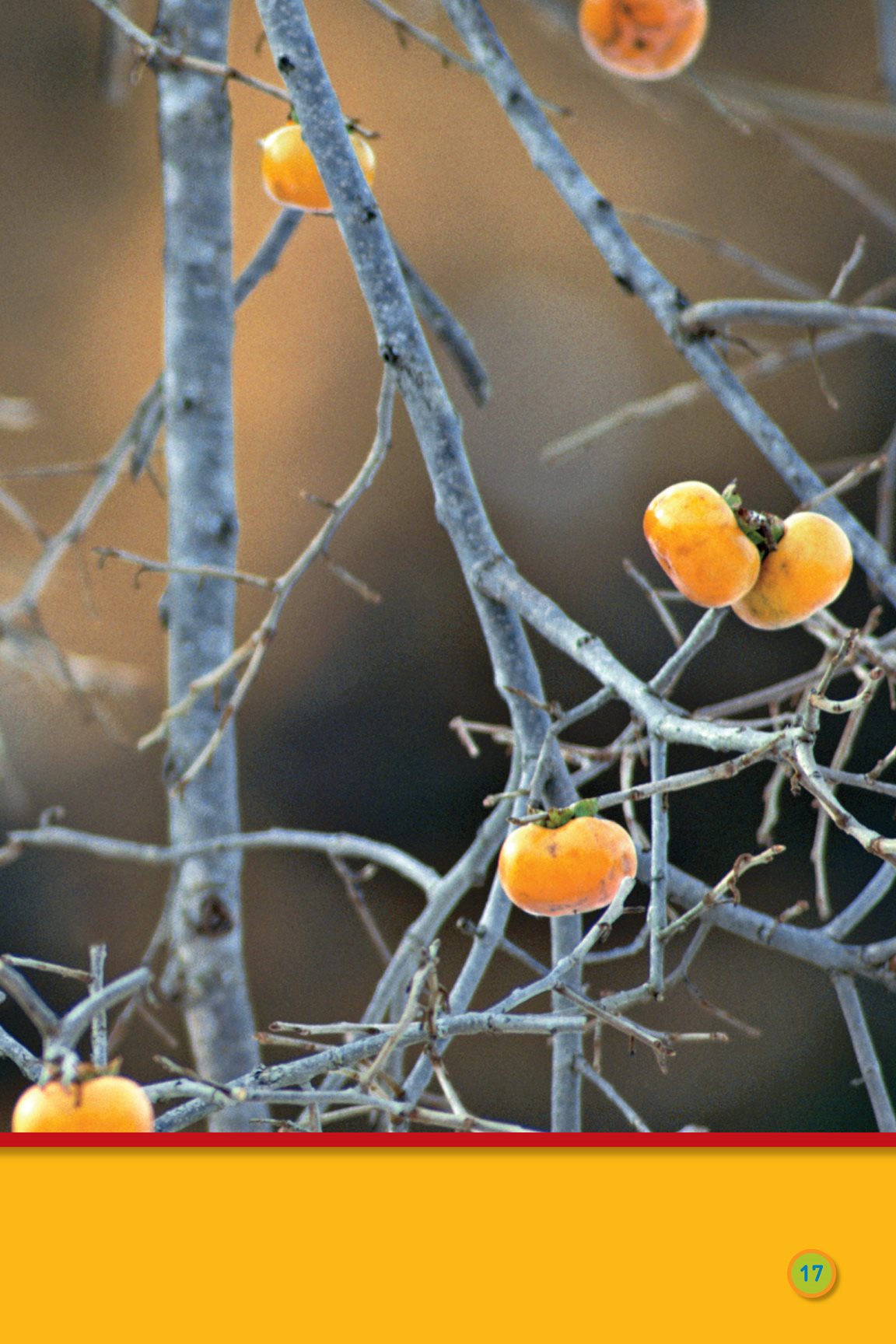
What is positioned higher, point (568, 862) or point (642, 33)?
point (642, 33)

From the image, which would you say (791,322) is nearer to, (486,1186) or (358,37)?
(486,1186)

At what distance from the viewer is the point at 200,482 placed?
A: 1.12 meters

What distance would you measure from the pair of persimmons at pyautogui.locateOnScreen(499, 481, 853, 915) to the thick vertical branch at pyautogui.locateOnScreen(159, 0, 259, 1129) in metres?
0.51

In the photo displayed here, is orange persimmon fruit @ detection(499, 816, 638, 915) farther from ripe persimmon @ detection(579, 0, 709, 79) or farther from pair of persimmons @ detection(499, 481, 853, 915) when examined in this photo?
ripe persimmon @ detection(579, 0, 709, 79)

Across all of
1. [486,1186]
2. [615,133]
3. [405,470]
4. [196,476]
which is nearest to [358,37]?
[615,133]

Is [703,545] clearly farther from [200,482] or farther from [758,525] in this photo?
[200,482]

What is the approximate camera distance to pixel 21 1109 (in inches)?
21.0

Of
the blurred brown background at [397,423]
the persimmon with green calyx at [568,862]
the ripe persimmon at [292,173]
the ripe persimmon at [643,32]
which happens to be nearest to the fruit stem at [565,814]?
the persimmon with green calyx at [568,862]

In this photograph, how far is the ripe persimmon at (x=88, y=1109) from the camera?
519 mm

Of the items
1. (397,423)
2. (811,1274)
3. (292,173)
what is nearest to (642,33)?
(292,173)

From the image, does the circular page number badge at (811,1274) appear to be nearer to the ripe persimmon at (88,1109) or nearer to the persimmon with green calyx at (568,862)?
the persimmon with green calyx at (568,862)

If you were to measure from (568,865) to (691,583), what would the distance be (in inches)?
6.7

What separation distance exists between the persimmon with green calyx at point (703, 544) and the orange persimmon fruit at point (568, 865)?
0.46 ft

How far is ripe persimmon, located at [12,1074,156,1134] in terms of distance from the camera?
52 centimetres
